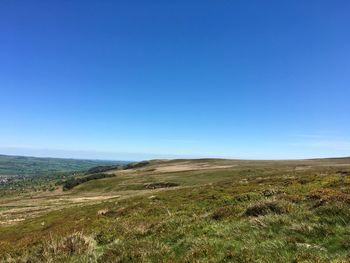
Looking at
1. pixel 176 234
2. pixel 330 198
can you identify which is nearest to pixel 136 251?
pixel 176 234

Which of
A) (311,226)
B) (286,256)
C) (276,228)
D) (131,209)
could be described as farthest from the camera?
(131,209)

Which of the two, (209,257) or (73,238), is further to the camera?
(73,238)

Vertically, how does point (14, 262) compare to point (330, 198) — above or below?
below

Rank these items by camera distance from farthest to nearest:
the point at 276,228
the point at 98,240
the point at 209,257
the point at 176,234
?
the point at 98,240 < the point at 176,234 < the point at 276,228 < the point at 209,257

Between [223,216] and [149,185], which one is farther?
[149,185]

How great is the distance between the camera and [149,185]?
8112 centimetres

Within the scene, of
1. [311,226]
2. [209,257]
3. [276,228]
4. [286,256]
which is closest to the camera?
[286,256]

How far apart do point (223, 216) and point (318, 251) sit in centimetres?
657

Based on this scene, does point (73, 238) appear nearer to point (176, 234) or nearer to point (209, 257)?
point (176, 234)

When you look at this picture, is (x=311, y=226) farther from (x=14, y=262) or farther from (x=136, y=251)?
(x=14, y=262)

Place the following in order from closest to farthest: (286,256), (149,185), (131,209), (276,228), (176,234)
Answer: (286,256)
(276,228)
(176,234)
(131,209)
(149,185)

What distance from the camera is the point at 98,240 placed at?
15445 millimetres

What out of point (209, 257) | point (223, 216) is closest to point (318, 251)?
point (209, 257)

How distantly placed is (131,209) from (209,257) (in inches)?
889
